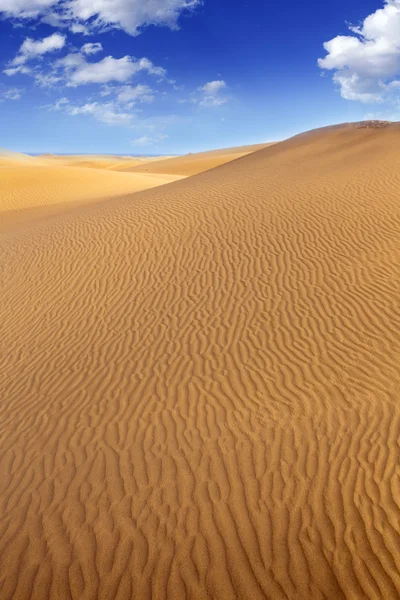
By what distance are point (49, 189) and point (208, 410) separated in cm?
2358

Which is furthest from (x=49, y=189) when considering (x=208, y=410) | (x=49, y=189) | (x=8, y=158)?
(x=8, y=158)

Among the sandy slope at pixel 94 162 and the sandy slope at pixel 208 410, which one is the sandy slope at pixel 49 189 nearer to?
the sandy slope at pixel 208 410

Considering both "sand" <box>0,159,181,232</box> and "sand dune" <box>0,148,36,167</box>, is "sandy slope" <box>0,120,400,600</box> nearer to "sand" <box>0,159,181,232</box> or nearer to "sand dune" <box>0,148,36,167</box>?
"sand" <box>0,159,181,232</box>

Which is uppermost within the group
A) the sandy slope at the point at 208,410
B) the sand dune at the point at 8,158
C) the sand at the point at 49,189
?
the sand dune at the point at 8,158

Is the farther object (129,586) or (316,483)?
(316,483)

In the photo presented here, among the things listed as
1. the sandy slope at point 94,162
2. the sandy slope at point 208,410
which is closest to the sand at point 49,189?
the sandy slope at point 208,410

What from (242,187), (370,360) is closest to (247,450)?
(370,360)

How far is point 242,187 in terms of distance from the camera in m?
16.9

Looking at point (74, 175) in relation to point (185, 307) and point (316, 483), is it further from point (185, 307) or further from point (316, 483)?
point (316, 483)

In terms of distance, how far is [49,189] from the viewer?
27172 mm

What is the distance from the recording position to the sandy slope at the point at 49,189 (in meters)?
22.2

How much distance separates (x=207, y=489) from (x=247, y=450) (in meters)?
0.74

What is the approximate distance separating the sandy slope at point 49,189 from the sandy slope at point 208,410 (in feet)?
30.2

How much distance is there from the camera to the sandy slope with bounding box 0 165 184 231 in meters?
22.2
